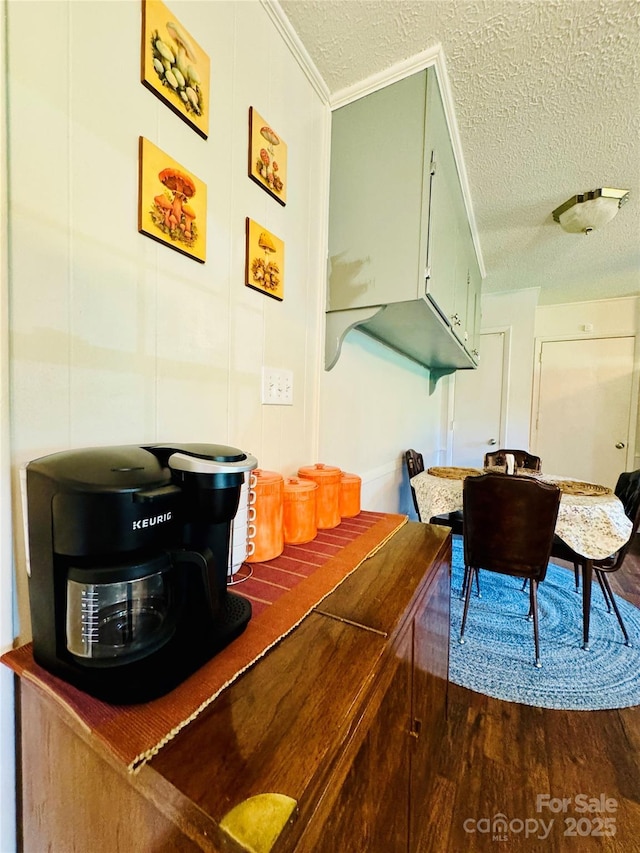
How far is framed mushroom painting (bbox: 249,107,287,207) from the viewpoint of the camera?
99 cm

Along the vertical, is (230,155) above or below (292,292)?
above

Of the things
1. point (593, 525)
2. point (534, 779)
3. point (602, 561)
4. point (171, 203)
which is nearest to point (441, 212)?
point (171, 203)

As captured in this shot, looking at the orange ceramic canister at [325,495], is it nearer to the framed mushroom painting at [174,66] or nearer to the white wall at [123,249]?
the white wall at [123,249]

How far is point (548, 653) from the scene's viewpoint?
168 centimetres

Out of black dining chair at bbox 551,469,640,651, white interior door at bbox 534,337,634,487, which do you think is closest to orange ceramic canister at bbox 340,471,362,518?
black dining chair at bbox 551,469,640,651

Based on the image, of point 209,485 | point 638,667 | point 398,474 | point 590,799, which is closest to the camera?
point 209,485

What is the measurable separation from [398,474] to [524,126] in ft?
6.68

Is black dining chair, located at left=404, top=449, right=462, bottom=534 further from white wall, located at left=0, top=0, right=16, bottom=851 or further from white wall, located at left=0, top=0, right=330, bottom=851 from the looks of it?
white wall, located at left=0, top=0, right=16, bottom=851

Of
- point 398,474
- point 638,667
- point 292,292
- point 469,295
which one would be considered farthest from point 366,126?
point 638,667

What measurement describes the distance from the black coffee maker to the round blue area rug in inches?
61.9

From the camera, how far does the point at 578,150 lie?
5.48ft

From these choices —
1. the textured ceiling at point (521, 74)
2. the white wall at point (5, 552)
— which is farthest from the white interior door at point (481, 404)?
the white wall at point (5, 552)

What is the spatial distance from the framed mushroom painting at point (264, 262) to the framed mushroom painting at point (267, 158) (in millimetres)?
137

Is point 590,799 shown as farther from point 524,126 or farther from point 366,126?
point 524,126
